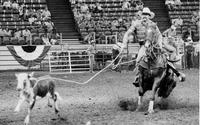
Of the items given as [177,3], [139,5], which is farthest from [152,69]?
[177,3]

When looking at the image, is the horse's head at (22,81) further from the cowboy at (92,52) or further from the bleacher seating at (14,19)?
the bleacher seating at (14,19)

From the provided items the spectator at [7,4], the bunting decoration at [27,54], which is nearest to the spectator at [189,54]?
the bunting decoration at [27,54]

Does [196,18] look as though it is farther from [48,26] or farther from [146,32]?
[146,32]

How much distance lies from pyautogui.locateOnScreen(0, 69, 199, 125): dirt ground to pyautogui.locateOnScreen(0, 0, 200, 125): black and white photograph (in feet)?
0.06

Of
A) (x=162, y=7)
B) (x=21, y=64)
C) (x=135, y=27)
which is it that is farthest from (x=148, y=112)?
(x=162, y=7)

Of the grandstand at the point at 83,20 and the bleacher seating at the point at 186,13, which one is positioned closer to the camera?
the grandstand at the point at 83,20

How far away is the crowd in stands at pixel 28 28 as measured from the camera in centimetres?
2450

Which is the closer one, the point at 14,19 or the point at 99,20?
the point at 14,19

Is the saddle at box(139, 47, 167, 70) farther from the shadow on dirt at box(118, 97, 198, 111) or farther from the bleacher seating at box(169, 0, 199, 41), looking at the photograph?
the bleacher seating at box(169, 0, 199, 41)

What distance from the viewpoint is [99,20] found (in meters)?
28.5

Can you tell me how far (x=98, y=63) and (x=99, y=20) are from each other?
5.78 meters

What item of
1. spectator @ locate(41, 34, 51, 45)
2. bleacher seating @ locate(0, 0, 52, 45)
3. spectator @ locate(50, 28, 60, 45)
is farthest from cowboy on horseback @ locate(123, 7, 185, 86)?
bleacher seating @ locate(0, 0, 52, 45)

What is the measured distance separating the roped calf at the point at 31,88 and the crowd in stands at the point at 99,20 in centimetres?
1760

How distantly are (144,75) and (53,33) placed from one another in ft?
54.9
